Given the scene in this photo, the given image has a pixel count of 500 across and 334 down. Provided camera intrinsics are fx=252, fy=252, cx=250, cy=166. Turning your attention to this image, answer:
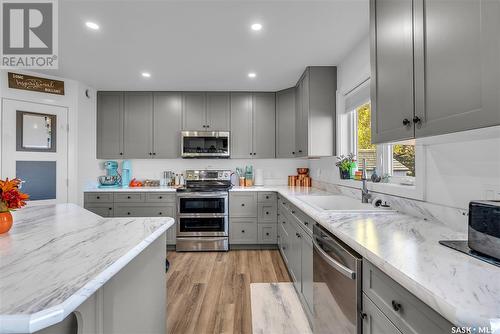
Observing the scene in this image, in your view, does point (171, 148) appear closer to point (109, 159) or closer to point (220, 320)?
point (109, 159)

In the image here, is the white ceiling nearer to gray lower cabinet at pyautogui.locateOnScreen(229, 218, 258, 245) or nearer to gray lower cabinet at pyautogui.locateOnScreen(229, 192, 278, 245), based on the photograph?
gray lower cabinet at pyautogui.locateOnScreen(229, 192, 278, 245)

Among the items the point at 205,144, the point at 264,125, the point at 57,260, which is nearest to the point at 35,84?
the point at 205,144

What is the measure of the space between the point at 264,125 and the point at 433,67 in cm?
317

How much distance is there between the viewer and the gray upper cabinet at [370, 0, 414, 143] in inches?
45.5

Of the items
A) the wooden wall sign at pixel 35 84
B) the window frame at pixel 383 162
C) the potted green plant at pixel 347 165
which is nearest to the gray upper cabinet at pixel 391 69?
the window frame at pixel 383 162

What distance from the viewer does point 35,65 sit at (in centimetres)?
308

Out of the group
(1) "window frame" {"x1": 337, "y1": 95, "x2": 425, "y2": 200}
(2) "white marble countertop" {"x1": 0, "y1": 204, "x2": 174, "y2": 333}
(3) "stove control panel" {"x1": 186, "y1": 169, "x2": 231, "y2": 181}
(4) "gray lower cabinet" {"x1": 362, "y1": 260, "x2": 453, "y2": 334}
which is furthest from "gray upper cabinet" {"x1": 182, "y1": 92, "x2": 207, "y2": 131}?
(4) "gray lower cabinet" {"x1": 362, "y1": 260, "x2": 453, "y2": 334}

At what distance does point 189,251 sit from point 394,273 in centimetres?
331

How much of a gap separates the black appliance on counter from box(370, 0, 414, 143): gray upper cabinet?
0.40 metres

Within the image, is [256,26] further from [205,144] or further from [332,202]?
[205,144]

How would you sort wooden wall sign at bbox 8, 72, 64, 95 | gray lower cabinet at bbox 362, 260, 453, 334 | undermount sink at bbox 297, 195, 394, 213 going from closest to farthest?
gray lower cabinet at bbox 362, 260, 453, 334 → undermount sink at bbox 297, 195, 394, 213 → wooden wall sign at bbox 8, 72, 64, 95

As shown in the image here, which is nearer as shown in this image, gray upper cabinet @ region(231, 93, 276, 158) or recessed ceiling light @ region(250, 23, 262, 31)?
recessed ceiling light @ region(250, 23, 262, 31)

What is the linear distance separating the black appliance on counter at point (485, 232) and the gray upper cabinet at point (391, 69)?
0.40 m

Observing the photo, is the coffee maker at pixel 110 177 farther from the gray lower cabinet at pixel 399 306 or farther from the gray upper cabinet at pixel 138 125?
the gray lower cabinet at pixel 399 306
